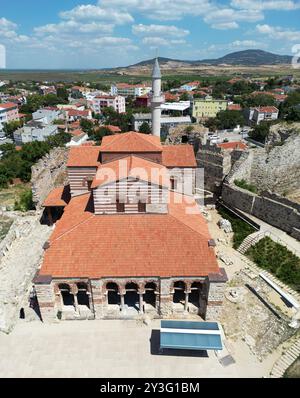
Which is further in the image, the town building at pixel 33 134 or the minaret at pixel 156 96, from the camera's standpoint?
the town building at pixel 33 134

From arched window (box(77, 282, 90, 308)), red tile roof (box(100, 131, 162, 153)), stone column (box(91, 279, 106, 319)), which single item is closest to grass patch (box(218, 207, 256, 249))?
red tile roof (box(100, 131, 162, 153))

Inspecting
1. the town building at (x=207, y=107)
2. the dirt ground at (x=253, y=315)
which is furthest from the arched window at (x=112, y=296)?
the town building at (x=207, y=107)

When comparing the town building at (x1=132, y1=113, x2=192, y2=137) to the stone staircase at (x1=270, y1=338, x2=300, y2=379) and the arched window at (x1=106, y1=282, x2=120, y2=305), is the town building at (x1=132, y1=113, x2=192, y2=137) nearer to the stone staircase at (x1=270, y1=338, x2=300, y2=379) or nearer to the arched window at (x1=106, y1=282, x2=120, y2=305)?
the arched window at (x1=106, y1=282, x2=120, y2=305)

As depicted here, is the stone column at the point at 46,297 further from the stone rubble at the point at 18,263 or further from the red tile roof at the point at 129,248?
the stone rubble at the point at 18,263

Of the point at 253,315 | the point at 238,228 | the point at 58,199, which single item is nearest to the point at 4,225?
the point at 58,199

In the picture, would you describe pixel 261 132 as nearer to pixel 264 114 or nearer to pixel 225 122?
pixel 225 122
